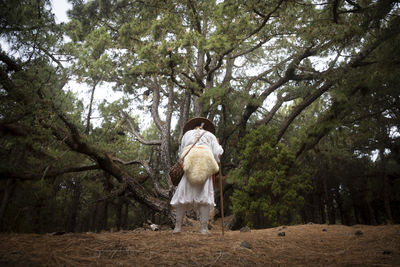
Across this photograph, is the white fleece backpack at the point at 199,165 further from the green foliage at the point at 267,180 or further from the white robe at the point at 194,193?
the green foliage at the point at 267,180

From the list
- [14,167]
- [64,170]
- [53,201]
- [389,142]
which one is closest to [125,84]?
[64,170]

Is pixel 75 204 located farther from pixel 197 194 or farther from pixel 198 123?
pixel 197 194

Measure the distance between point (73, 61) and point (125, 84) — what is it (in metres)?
5.87

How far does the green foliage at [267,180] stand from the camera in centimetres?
711

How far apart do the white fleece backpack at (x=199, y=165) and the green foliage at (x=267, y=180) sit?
3322mm

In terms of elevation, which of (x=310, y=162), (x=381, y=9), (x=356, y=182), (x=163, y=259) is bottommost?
(x=163, y=259)

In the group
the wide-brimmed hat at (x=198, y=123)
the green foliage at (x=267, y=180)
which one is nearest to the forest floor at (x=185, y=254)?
the wide-brimmed hat at (x=198, y=123)

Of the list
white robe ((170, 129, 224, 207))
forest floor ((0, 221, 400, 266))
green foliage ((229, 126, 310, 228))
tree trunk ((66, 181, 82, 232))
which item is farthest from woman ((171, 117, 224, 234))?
tree trunk ((66, 181, 82, 232))

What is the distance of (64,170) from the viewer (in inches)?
285

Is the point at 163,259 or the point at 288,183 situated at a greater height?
the point at 288,183

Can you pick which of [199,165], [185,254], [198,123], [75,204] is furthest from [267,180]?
[75,204]

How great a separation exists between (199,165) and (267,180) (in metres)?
3.68

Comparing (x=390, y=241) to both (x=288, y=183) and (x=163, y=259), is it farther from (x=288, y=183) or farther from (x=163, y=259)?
(x=288, y=183)

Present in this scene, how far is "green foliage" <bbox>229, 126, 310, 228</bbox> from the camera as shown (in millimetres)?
7105
